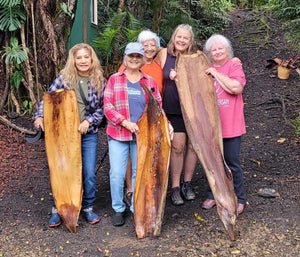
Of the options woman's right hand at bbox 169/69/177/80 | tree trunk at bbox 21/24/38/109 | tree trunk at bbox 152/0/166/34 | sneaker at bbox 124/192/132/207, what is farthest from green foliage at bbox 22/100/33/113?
tree trunk at bbox 152/0/166/34

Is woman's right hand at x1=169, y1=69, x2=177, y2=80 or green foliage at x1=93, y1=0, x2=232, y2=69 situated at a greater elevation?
green foliage at x1=93, y1=0, x2=232, y2=69

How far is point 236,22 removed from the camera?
1662 cm

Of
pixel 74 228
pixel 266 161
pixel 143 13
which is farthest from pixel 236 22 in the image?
pixel 74 228

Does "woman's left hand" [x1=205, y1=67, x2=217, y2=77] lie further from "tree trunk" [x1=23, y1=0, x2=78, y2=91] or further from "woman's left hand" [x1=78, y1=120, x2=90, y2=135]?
"tree trunk" [x1=23, y1=0, x2=78, y2=91]

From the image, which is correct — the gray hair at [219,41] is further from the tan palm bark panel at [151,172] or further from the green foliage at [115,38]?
the green foliage at [115,38]

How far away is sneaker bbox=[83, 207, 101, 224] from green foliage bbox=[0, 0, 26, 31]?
3.97m

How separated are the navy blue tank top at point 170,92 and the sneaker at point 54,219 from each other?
5.25ft

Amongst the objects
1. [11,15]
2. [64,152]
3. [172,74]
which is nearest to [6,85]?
[11,15]

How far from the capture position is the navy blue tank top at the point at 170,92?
4.22 metres

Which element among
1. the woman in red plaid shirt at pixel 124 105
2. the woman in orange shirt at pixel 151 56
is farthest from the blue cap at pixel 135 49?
the woman in orange shirt at pixel 151 56

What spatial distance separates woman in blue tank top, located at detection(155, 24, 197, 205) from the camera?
4.14m

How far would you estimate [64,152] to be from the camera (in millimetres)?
4066

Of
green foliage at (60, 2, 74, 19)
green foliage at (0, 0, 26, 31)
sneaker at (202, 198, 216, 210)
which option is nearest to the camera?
sneaker at (202, 198, 216, 210)

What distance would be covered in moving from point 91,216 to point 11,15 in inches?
166
